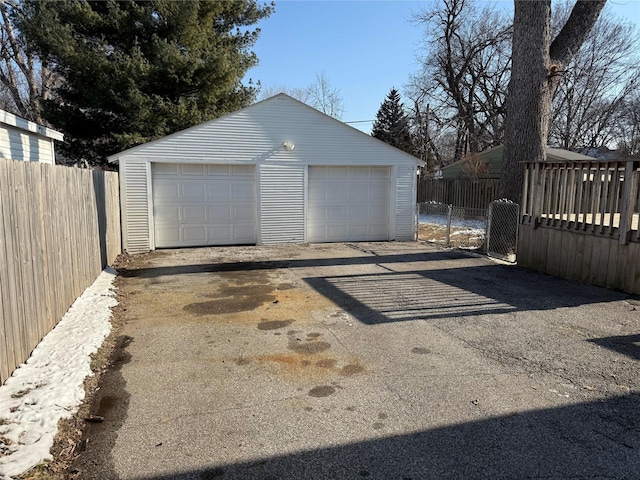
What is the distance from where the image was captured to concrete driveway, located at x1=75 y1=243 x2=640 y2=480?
256 cm

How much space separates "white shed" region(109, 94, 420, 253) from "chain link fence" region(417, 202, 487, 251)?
1343mm

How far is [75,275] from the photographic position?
5598 millimetres

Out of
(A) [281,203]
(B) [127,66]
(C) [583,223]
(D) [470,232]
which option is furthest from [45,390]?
(D) [470,232]

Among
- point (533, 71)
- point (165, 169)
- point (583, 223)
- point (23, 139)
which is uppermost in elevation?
point (533, 71)

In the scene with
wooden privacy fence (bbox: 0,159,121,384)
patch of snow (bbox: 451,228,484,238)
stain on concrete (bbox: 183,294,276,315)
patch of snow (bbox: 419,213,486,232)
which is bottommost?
stain on concrete (bbox: 183,294,276,315)

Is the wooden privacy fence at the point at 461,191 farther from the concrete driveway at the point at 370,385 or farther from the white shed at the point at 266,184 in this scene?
the concrete driveway at the point at 370,385

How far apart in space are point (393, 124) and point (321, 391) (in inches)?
1151

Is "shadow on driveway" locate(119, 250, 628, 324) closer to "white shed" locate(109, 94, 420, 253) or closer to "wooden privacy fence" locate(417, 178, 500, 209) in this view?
"white shed" locate(109, 94, 420, 253)

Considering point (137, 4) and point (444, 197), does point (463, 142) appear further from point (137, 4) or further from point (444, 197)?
point (137, 4)

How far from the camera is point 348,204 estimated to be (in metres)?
12.0

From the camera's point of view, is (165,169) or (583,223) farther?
(165,169)

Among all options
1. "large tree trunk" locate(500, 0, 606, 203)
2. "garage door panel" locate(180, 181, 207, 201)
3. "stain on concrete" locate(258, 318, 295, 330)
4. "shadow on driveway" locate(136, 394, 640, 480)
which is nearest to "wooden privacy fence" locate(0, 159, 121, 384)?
"shadow on driveway" locate(136, 394, 640, 480)

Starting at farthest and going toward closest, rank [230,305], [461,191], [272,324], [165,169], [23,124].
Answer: [461,191] < [165,169] < [23,124] < [230,305] < [272,324]

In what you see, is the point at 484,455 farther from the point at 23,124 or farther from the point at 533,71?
the point at 533,71
